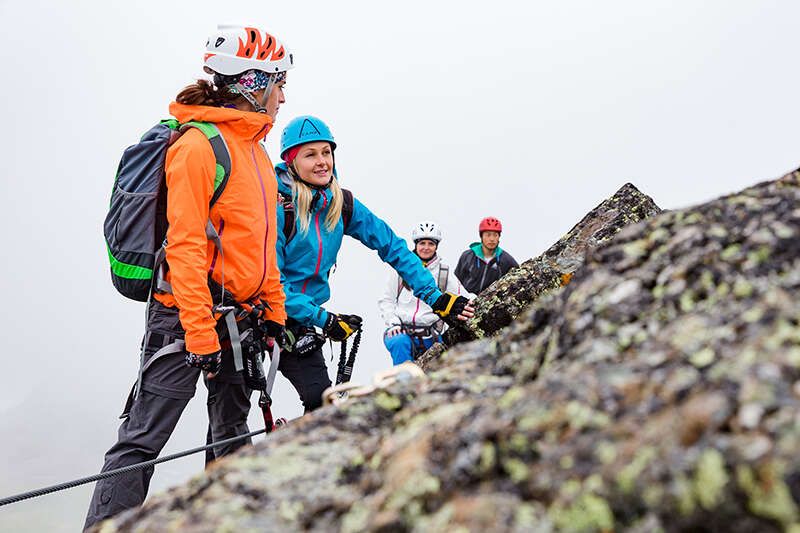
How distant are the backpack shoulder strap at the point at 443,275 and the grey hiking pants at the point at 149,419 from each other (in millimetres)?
9066

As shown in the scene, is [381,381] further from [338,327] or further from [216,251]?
[338,327]

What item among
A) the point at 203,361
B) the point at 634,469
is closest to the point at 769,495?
the point at 634,469

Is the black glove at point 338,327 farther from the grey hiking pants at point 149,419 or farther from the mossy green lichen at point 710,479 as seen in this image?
the mossy green lichen at point 710,479

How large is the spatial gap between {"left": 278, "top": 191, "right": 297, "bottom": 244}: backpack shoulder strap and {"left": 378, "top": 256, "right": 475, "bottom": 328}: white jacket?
22.3ft

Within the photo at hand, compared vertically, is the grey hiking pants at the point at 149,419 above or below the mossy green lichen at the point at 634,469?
above

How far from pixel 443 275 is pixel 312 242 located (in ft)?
24.4

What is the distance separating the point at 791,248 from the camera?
2.03m

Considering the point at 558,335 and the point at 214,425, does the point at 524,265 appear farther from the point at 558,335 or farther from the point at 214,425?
the point at 558,335

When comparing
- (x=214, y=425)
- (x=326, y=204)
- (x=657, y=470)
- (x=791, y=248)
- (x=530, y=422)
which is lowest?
(x=657, y=470)

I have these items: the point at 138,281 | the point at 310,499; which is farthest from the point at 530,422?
the point at 138,281

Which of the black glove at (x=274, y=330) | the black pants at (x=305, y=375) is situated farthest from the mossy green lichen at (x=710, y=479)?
the black pants at (x=305, y=375)

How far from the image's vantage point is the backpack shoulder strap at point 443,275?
14.7 m

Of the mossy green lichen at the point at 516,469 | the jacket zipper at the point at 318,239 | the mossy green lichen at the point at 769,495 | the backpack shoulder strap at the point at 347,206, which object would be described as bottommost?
the mossy green lichen at the point at 769,495

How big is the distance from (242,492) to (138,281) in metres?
4.01
